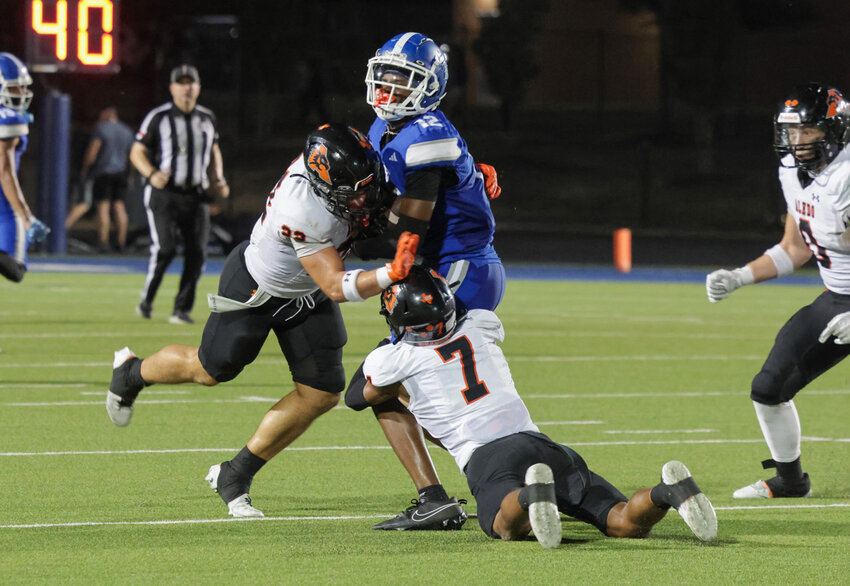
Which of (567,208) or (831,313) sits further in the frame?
(567,208)

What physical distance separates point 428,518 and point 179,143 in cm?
847

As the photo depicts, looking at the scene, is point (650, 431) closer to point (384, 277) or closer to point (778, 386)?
point (778, 386)

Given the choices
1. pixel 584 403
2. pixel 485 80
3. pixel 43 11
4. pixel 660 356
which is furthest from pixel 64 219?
pixel 485 80

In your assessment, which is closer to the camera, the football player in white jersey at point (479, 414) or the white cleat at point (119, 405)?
the football player in white jersey at point (479, 414)

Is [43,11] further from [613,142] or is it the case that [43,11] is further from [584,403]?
[613,142]

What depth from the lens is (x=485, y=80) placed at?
37.0 meters

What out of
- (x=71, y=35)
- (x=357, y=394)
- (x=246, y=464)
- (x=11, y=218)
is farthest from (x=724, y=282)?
(x=71, y=35)

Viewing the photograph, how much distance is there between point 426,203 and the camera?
20.1ft

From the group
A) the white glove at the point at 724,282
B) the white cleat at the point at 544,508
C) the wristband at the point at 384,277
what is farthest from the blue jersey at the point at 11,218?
the white cleat at the point at 544,508

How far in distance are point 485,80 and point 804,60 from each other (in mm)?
8999

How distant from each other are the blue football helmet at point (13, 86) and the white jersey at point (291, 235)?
5.48 meters

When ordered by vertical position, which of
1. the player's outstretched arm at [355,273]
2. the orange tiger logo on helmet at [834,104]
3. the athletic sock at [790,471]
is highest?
the orange tiger logo on helmet at [834,104]

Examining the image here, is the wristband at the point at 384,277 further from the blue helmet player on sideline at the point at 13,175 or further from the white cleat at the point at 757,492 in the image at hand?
the blue helmet player on sideline at the point at 13,175

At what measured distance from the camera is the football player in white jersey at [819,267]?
22.5 ft
